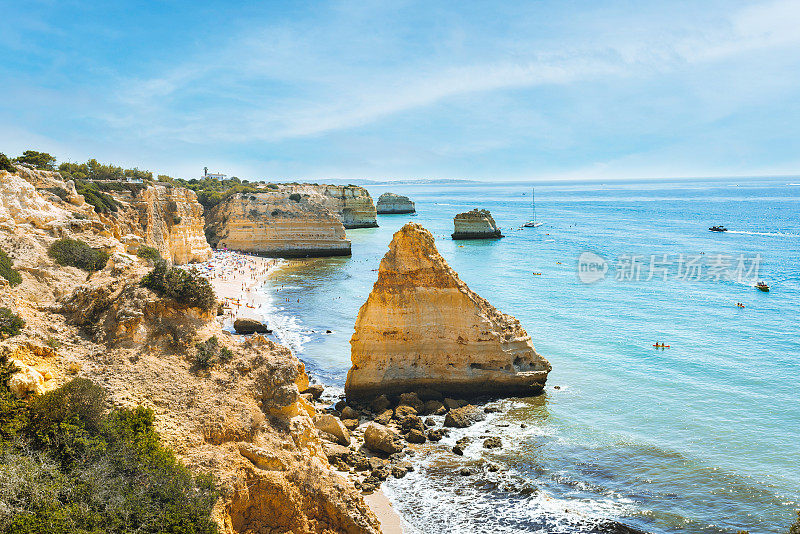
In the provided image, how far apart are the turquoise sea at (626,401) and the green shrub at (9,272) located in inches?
473

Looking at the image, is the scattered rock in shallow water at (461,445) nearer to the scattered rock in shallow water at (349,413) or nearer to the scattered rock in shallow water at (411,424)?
the scattered rock in shallow water at (411,424)

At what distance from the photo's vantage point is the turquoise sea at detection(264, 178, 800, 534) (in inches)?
630

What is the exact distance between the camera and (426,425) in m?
21.1

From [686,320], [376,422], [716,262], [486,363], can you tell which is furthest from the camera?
[716,262]

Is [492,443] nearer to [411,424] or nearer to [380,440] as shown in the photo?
[411,424]

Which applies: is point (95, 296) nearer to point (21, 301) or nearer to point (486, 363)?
point (21, 301)

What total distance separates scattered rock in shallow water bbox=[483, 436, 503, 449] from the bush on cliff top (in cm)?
1118

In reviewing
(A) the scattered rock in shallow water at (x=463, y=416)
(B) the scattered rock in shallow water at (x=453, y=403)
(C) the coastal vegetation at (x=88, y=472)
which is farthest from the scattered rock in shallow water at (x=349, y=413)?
(C) the coastal vegetation at (x=88, y=472)

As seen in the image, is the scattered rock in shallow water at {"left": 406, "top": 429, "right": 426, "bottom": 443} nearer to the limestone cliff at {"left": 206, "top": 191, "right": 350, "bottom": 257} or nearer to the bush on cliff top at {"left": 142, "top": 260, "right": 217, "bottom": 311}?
the bush on cliff top at {"left": 142, "top": 260, "right": 217, "bottom": 311}

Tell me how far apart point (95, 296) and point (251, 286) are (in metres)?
39.0

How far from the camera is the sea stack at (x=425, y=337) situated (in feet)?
75.3

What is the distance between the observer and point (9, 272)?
1425 cm

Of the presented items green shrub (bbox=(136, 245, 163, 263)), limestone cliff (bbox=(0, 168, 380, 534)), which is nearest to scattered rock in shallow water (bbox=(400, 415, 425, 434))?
limestone cliff (bbox=(0, 168, 380, 534))

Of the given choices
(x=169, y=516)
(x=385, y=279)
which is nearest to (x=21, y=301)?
(x=169, y=516)
